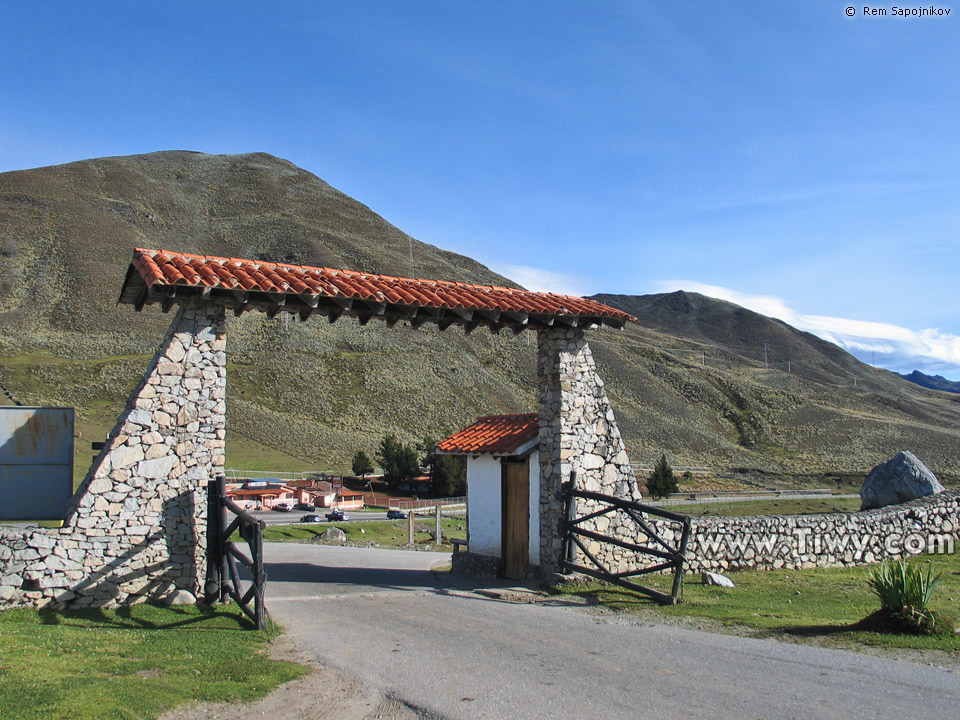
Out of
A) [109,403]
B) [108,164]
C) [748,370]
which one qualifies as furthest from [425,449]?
[108,164]

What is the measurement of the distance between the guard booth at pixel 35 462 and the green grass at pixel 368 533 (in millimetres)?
15898

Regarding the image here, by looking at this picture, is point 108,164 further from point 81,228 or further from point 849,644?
point 849,644

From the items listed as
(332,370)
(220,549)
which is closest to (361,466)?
(332,370)

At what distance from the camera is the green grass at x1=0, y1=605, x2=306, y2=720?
5711mm

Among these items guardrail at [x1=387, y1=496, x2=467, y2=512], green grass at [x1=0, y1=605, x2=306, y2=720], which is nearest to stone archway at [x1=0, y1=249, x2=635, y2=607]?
green grass at [x1=0, y1=605, x2=306, y2=720]

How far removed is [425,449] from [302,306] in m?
49.9

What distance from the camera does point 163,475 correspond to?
33.9 ft

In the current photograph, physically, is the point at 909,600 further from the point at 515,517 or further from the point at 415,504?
the point at 415,504

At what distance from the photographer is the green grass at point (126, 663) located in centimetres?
571

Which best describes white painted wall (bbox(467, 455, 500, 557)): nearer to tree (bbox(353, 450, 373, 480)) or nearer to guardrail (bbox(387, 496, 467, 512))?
guardrail (bbox(387, 496, 467, 512))

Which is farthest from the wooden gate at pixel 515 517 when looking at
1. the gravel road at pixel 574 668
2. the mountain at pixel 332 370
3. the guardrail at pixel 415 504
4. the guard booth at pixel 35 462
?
the mountain at pixel 332 370

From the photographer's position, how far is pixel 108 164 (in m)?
155

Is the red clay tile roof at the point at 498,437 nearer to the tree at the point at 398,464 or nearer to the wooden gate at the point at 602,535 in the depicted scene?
the wooden gate at the point at 602,535

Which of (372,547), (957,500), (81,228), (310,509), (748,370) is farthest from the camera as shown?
(748,370)
